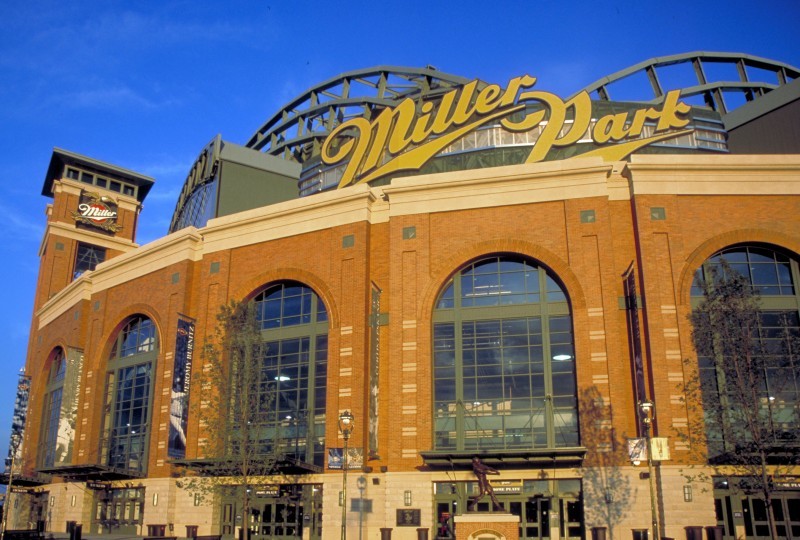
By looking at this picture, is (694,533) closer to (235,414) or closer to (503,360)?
(503,360)

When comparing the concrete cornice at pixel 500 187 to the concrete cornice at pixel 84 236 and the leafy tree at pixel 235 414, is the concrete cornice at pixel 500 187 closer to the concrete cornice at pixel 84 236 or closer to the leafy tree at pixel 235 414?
the leafy tree at pixel 235 414

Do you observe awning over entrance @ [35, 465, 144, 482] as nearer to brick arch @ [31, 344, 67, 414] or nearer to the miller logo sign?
brick arch @ [31, 344, 67, 414]

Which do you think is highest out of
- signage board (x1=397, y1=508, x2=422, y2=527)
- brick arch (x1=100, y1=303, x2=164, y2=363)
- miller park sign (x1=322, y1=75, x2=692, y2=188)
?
miller park sign (x1=322, y1=75, x2=692, y2=188)

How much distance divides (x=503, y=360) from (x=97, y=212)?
162ft

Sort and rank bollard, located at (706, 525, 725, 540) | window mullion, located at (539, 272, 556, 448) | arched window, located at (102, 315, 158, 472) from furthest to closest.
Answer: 1. arched window, located at (102, 315, 158, 472)
2. window mullion, located at (539, 272, 556, 448)
3. bollard, located at (706, 525, 725, 540)

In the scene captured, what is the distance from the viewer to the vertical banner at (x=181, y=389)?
39.8 meters

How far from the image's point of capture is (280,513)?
38.2 m

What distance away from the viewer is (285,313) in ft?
136

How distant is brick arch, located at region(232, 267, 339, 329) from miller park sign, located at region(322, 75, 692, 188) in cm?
760

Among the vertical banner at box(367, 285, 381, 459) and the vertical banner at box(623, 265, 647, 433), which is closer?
the vertical banner at box(623, 265, 647, 433)

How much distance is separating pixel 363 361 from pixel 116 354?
2064 cm

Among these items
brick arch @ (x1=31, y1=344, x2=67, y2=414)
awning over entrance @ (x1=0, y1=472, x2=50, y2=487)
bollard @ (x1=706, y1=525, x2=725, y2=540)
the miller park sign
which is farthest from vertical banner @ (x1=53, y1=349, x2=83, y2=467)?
bollard @ (x1=706, y1=525, x2=725, y2=540)

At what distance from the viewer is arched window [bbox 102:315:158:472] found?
45.2 m

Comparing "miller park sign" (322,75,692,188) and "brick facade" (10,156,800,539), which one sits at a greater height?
"miller park sign" (322,75,692,188)
